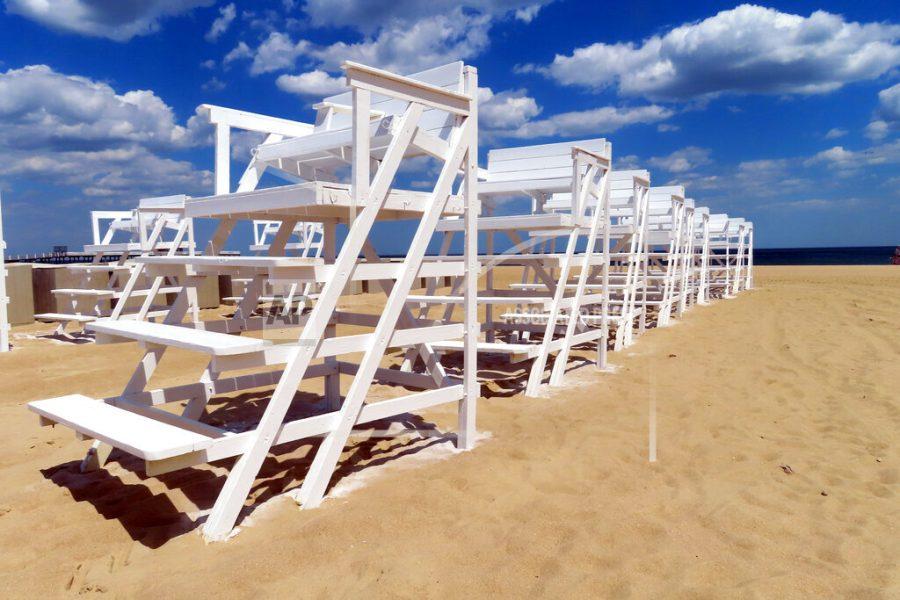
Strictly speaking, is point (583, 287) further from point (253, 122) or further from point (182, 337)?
point (182, 337)

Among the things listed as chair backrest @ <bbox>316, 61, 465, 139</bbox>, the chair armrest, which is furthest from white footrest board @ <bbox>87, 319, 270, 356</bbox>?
chair backrest @ <bbox>316, 61, 465, 139</bbox>

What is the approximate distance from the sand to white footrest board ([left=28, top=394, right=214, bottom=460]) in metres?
0.42

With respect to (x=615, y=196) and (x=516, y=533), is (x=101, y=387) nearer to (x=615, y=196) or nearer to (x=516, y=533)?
(x=516, y=533)

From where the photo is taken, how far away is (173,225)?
32.8 ft

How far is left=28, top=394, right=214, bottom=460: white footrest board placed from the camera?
215 centimetres

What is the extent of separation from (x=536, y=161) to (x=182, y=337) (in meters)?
4.30

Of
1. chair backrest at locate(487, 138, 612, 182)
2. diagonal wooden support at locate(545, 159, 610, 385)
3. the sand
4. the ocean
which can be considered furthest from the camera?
the ocean

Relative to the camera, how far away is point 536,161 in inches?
236

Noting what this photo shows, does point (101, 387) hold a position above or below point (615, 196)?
below

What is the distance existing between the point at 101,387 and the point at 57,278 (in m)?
6.03

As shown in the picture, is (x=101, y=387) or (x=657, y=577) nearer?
(x=657, y=577)

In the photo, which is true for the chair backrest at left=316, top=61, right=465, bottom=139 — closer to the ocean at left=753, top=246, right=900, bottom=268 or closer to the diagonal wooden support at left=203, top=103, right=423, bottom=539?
the diagonal wooden support at left=203, top=103, right=423, bottom=539

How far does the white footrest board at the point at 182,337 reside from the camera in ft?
7.37

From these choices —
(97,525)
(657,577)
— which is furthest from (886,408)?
(97,525)
